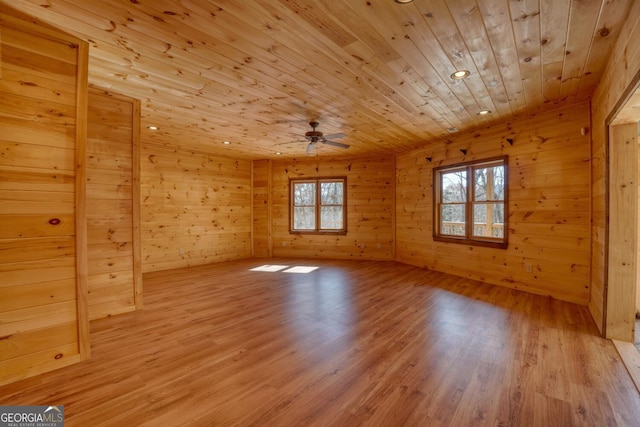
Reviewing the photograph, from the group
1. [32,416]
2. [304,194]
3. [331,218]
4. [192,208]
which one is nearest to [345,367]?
[32,416]

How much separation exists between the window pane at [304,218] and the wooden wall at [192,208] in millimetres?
1283

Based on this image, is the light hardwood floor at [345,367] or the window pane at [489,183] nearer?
the light hardwood floor at [345,367]

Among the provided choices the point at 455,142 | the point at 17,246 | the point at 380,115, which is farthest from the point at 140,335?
the point at 455,142

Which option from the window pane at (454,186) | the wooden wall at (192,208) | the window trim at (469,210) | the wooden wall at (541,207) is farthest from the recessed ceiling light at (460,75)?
the wooden wall at (192,208)

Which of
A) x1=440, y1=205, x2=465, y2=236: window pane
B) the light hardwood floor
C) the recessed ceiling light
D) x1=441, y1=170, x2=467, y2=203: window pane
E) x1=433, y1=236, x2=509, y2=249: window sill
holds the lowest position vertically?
the light hardwood floor

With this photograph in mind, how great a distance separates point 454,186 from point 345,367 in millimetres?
4468

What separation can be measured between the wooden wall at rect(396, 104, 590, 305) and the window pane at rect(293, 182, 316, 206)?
3415mm

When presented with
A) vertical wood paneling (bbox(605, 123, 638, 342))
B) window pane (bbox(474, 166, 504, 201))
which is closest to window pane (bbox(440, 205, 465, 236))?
window pane (bbox(474, 166, 504, 201))

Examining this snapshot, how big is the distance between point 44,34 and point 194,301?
313 centimetres

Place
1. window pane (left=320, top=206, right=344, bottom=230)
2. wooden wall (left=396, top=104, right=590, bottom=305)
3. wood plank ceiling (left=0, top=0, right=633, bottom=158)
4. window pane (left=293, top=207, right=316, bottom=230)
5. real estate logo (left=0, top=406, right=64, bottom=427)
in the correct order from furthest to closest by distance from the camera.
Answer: window pane (left=293, top=207, right=316, bottom=230)
window pane (left=320, top=206, right=344, bottom=230)
wooden wall (left=396, top=104, right=590, bottom=305)
wood plank ceiling (left=0, top=0, right=633, bottom=158)
real estate logo (left=0, top=406, right=64, bottom=427)

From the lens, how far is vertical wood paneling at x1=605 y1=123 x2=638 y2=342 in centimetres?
256

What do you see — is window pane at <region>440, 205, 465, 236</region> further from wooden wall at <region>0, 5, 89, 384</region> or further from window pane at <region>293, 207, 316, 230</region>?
wooden wall at <region>0, 5, 89, 384</region>

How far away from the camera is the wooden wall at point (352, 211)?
6.98 meters

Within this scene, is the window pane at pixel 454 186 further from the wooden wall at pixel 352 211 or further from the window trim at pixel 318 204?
the window trim at pixel 318 204
